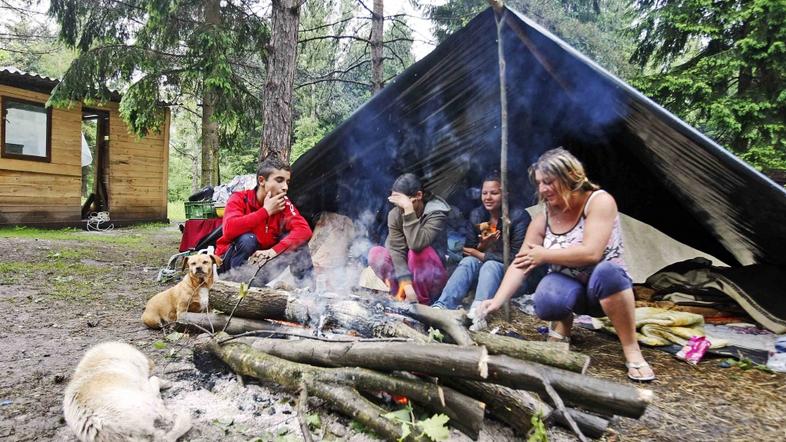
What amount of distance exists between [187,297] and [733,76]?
929 cm

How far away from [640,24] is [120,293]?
9.47m

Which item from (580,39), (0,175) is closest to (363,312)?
(0,175)

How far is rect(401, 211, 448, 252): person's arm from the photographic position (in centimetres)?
365

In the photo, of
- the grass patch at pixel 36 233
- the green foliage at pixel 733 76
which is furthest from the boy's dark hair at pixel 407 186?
the grass patch at pixel 36 233

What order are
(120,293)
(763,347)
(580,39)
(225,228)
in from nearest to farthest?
(763,347), (225,228), (120,293), (580,39)

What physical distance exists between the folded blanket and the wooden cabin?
10.8 meters

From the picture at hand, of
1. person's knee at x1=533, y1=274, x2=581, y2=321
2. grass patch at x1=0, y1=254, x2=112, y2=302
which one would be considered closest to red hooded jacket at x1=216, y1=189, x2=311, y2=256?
grass patch at x1=0, y1=254, x2=112, y2=302

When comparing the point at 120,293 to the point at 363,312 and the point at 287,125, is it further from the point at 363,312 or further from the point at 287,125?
the point at 363,312

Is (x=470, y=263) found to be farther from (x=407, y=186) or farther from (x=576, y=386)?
(x=576, y=386)

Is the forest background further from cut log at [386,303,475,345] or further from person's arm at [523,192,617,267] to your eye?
person's arm at [523,192,617,267]

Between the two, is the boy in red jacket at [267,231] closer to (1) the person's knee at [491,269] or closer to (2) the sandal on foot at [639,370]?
(1) the person's knee at [491,269]

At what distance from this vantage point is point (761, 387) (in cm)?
232

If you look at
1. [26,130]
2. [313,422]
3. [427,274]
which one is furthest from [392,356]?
[26,130]

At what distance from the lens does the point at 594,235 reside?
240cm
